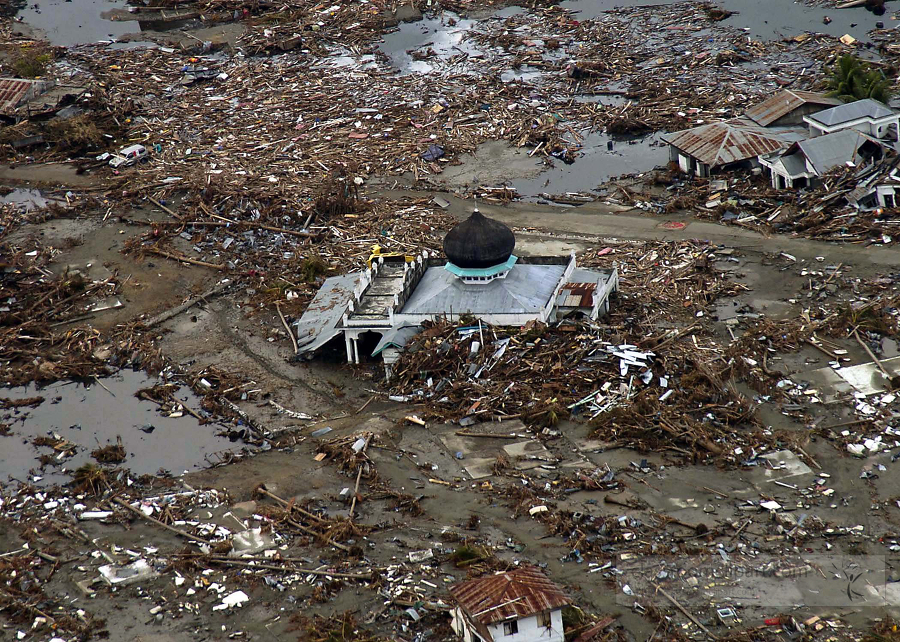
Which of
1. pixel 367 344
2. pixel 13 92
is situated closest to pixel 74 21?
pixel 13 92

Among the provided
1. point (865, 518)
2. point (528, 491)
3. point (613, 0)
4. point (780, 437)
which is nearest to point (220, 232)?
point (528, 491)

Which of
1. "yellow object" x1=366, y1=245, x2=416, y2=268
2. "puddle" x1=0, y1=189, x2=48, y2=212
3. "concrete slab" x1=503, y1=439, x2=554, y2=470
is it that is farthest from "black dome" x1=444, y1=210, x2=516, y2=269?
"puddle" x1=0, y1=189, x2=48, y2=212

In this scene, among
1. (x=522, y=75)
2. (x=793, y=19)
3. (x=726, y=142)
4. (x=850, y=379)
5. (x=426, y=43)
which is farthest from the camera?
(x=426, y=43)

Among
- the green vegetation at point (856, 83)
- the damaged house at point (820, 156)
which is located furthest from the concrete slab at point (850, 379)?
the green vegetation at point (856, 83)

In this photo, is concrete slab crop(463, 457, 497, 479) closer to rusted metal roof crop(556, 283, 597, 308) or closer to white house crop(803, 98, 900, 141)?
rusted metal roof crop(556, 283, 597, 308)

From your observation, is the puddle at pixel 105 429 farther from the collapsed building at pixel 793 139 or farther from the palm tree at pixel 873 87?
the palm tree at pixel 873 87

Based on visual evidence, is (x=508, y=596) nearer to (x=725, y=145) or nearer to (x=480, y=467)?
(x=480, y=467)
